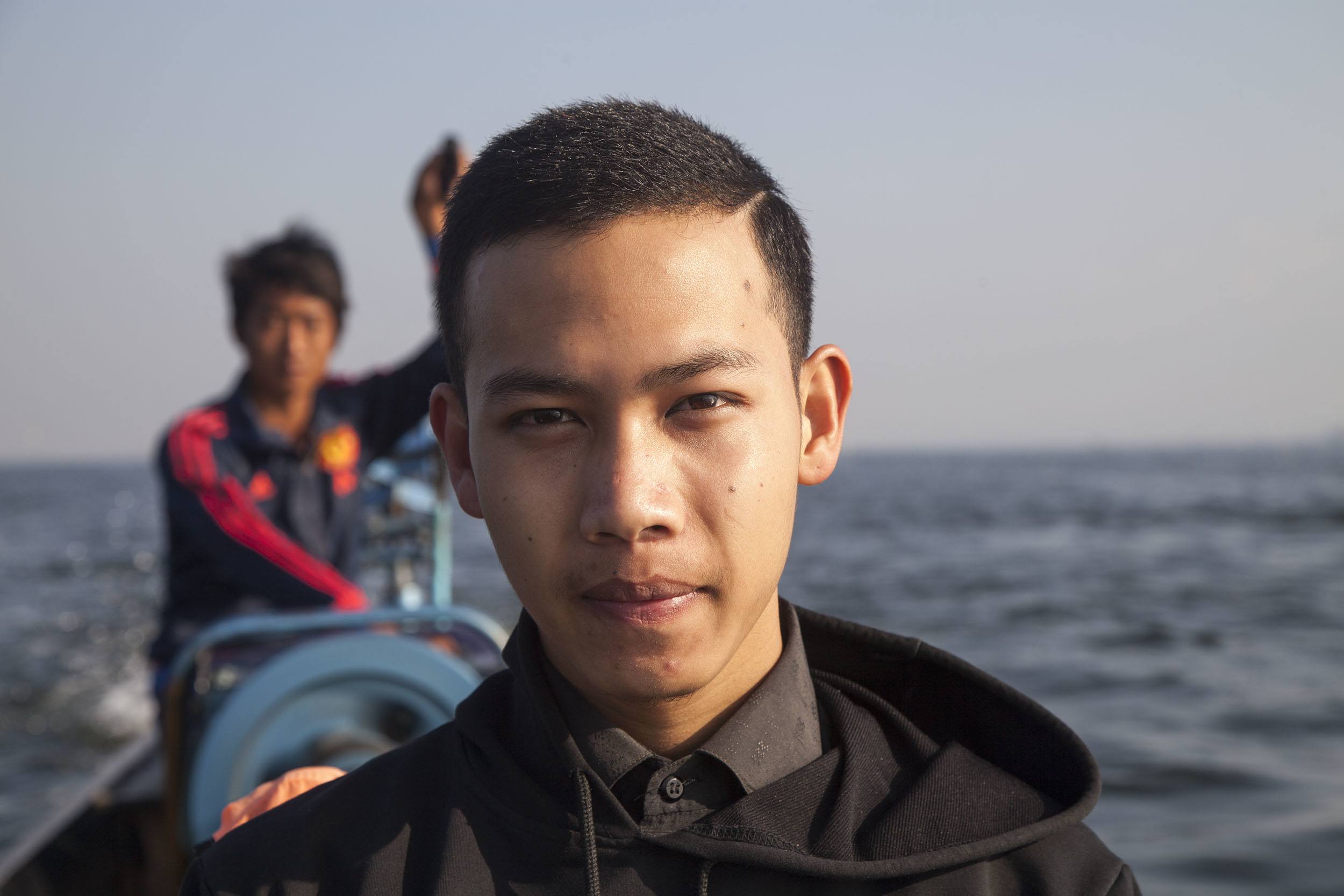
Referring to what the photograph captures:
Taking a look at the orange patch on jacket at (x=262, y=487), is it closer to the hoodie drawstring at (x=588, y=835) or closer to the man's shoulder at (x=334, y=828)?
the man's shoulder at (x=334, y=828)

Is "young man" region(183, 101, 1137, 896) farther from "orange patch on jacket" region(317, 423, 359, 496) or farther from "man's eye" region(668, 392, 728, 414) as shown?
"orange patch on jacket" region(317, 423, 359, 496)

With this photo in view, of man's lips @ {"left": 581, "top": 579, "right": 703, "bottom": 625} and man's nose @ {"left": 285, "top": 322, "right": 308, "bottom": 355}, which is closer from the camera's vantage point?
man's lips @ {"left": 581, "top": 579, "right": 703, "bottom": 625}

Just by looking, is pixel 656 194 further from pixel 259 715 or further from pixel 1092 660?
pixel 1092 660

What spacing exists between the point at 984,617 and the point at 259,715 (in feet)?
41.1

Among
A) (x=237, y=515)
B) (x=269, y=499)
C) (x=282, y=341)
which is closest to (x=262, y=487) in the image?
(x=269, y=499)

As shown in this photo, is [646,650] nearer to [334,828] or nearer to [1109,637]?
[334,828]

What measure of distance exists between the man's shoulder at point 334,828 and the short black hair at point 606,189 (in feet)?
1.76

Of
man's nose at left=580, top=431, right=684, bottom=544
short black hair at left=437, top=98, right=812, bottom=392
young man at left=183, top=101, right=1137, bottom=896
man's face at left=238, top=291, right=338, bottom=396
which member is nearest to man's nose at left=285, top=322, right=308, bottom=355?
man's face at left=238, top=291, right=338, bottom=396

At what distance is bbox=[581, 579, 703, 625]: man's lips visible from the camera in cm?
134

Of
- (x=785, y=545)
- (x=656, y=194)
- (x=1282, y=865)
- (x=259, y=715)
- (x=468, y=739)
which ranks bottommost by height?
(x=1282, y=865)

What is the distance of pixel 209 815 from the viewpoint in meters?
2.70

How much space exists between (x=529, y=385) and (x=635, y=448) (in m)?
0.16

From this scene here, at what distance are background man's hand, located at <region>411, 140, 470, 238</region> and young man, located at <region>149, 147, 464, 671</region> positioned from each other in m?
1.33

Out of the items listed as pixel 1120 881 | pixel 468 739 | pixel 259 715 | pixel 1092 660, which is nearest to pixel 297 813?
pixel 468 739
